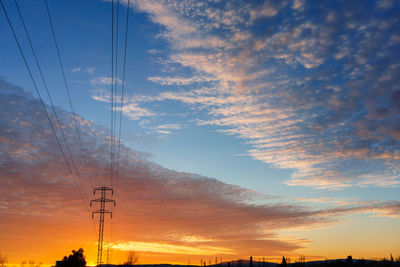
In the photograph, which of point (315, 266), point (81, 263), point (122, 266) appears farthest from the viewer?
point (315, 266)

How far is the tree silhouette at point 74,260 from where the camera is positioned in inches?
4082

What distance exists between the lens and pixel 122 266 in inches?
5472

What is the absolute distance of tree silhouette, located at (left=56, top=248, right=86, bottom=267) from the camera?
340ft

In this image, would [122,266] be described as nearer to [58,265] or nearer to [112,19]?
[58,265]

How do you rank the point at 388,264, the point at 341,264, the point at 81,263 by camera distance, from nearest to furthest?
1. the point at 81,263
2. the point at 341,264
3. the point at 388,264

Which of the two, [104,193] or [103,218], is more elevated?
[104,193]

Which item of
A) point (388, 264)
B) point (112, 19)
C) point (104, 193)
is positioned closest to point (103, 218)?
point (104, 193)

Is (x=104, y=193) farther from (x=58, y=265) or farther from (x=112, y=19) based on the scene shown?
(x=58, y=265)

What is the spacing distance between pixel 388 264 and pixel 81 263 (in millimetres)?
104598

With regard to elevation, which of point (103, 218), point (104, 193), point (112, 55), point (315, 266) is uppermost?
point (112, 55)

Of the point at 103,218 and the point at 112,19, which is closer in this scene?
the point at 112,19

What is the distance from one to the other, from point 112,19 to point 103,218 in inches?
1739

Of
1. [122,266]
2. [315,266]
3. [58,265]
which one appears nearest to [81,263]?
[58,265]

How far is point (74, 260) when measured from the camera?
342 feet
